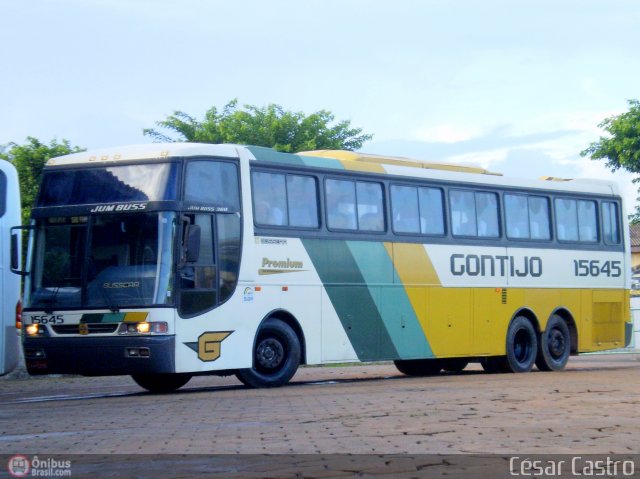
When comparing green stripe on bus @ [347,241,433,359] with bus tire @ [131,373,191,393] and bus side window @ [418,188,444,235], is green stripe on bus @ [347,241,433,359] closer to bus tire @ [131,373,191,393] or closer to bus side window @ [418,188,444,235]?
bus side window @ [418,188,444,235]

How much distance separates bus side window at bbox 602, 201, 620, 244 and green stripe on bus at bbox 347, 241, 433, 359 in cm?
644

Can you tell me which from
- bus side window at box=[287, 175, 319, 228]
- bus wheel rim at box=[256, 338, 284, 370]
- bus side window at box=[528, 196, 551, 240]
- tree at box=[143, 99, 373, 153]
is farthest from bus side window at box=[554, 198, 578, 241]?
tree at box=[143, 99, 373, 153]

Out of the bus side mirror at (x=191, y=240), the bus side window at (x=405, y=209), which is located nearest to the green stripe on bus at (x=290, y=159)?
the bus side window at (x=405, y=209)

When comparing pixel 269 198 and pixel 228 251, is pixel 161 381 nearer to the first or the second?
pixel 228 251

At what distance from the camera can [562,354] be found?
25375 mm

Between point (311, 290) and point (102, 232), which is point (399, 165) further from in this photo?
point (102, 232)

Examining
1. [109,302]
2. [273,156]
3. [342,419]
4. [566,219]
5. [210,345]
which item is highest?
[273,156]

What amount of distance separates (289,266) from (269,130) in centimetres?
3750

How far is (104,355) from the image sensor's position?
57.0 ft

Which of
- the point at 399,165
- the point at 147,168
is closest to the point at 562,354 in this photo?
the point at 399,165

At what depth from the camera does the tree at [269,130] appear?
185 ft

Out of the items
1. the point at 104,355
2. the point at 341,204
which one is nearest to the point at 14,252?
the point at 104,355

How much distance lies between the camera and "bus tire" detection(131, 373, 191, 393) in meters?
19.4

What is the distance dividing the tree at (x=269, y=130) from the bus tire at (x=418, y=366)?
30988 mm
